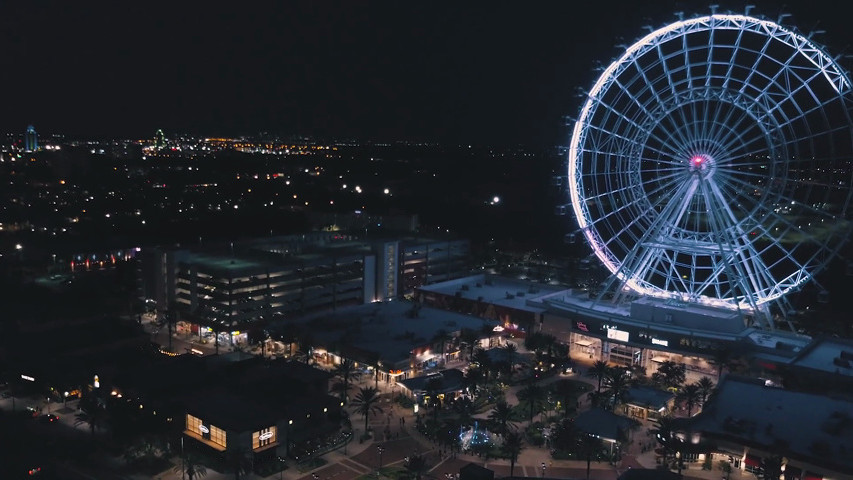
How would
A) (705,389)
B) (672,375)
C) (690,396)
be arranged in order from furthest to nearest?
(672,375) → (705,389) → (690,396)

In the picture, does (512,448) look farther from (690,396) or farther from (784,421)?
(784,421)

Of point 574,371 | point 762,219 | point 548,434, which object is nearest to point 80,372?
point 548,434

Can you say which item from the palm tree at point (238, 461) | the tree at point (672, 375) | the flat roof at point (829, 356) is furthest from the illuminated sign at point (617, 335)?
the palm tree at point (238, 461)

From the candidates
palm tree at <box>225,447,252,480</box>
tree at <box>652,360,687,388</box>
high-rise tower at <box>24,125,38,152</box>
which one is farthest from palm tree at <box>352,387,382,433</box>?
high-rise tower at <box>24,125,38,152</box>

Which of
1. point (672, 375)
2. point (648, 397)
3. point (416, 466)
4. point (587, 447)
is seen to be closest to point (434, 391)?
point (416, 466)

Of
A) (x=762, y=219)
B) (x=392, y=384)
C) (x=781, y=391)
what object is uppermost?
(x=762, y=219)

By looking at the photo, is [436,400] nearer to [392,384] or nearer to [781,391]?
[392,384]
